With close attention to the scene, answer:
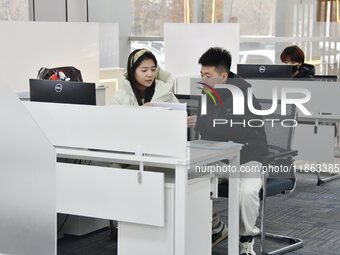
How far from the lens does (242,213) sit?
364 cm

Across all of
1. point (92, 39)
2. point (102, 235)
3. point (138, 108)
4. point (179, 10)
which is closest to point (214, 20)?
point (179, 10)

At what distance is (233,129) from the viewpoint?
390 cm

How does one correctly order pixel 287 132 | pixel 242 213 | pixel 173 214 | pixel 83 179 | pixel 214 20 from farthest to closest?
1. pixel 214 20
2. pixel 287 132
3. pixel 242 213
4. pixel 83 179
5. pixel 173 214

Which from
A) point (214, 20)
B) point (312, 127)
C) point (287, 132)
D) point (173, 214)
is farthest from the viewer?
point (214, 20)

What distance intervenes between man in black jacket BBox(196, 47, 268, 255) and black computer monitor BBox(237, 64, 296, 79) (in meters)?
1.39

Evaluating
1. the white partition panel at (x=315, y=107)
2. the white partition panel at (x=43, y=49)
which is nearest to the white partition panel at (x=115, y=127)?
the white partition panel at (x=43, y=49)

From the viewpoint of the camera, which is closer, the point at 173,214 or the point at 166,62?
the point at 173,214

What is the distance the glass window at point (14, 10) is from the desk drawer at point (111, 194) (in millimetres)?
3970

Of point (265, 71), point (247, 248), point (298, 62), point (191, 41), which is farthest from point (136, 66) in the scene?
point (191, 41)

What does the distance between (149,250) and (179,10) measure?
590 centimetres

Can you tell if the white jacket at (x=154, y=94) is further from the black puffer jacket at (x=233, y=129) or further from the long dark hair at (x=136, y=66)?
the black puffer jacket at (x=233, y=129)

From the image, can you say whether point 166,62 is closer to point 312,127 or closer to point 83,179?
point 312,127

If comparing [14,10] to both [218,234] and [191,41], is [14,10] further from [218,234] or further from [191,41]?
[218,234]

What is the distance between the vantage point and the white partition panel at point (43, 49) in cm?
481
